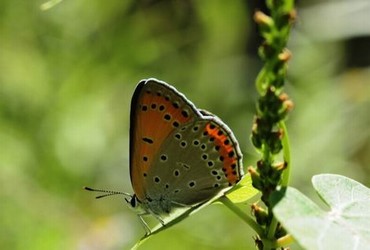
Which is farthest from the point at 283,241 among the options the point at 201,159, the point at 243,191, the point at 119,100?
the point at 119,100

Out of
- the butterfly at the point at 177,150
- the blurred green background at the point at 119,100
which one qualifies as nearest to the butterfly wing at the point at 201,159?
the butterfly at the point at 177,150

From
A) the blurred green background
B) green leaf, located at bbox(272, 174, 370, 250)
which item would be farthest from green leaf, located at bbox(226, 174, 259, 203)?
the blurred green background

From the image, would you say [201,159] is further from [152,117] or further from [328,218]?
[328,218]

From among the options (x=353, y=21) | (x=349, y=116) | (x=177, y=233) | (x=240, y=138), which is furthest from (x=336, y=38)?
(x=177, y=233)

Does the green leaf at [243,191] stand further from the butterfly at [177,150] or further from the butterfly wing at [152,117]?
the butterfly wing at [152,117]

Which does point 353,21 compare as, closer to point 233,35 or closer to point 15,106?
point 233,35

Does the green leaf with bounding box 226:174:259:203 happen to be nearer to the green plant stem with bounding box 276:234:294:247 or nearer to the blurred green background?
the green plant stem with bounding box 276:234:294:247

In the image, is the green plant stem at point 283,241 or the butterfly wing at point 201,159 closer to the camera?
the green plant stem at point 283,241

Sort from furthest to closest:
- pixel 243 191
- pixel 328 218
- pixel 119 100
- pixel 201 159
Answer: pixel 119 100 → pixel 201 159 → pixel 243 191 → pixel 328 218
